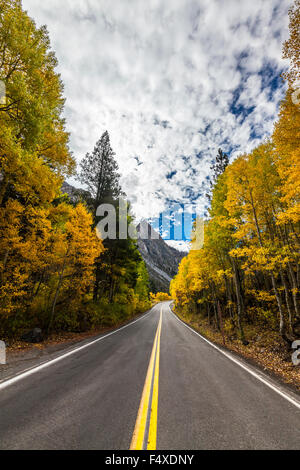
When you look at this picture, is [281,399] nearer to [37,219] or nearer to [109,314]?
[37,219]

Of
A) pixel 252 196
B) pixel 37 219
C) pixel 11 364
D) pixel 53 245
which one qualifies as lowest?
pixel 11 364

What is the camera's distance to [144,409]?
386 cm

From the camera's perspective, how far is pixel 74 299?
42.6 feet

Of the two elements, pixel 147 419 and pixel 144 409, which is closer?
pixel 147 419

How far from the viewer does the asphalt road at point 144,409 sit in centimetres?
299

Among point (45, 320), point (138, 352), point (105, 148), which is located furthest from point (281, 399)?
point (105, 148)

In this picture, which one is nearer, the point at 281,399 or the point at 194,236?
the point at 281,399

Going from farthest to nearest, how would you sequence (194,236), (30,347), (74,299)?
(194,236)
(74,299)
(30,347)

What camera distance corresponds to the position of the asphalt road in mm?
2990

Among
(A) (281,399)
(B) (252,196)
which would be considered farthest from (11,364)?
(B) (252,196)

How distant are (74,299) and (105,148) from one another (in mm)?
13965

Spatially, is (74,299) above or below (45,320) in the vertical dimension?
above
